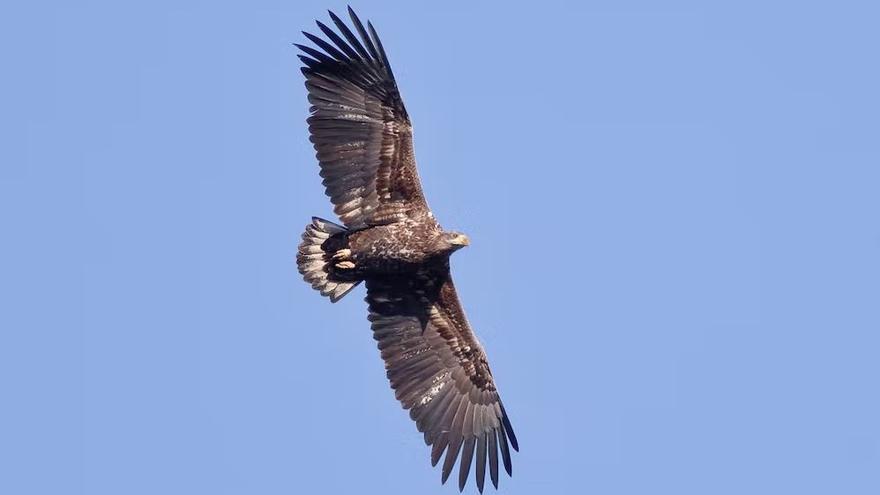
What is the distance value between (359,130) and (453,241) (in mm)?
1707

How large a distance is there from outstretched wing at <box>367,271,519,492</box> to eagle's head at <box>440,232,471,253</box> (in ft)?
2.25

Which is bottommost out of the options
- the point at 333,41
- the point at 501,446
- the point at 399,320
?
the point at 501,446

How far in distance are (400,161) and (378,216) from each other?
0.70 metres

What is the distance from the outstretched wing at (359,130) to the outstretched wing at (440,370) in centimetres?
101

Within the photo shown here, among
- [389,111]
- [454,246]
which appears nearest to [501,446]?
[454,246]

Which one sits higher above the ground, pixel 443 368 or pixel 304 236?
pixel 304 236

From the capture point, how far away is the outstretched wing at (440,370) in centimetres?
2489

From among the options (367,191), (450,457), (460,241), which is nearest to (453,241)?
(460,241)

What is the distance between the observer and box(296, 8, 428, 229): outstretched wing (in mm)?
24328

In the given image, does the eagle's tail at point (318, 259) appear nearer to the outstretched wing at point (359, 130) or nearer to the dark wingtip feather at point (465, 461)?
the outstretched wing at point (359, 130)

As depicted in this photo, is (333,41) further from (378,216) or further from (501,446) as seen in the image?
(501,446)

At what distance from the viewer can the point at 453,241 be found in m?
24.2

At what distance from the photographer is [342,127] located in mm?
24344

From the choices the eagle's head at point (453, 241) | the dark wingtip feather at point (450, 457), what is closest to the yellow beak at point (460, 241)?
the eagle's head at point (453, 241)
